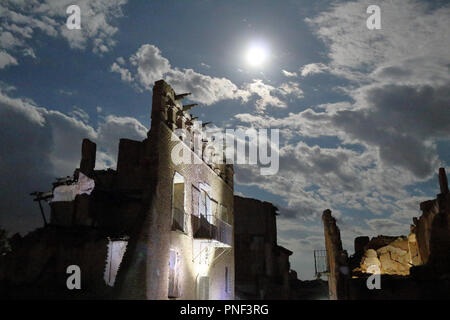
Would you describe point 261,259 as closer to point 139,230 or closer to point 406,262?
point 406,262

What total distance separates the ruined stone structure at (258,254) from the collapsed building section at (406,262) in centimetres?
905

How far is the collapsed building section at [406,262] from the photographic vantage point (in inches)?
1046

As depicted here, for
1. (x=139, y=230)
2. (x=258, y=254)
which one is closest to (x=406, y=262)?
(x=258, y=254)

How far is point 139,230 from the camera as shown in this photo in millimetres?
15508

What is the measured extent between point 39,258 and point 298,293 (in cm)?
3413

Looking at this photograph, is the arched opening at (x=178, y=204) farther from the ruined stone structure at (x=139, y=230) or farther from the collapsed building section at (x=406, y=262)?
the collapsed building section at (x=406, y=262)

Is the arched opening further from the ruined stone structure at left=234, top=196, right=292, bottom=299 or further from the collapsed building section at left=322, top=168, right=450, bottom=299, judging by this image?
the ruined stone structure at left=234, top=196, right=292, bottom=299

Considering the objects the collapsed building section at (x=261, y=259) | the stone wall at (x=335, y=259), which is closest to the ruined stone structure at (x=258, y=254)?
the collapsed building section at (x=261, y=259)

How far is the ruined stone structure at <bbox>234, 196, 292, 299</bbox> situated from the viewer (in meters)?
39.8

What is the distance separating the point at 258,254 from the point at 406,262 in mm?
14437

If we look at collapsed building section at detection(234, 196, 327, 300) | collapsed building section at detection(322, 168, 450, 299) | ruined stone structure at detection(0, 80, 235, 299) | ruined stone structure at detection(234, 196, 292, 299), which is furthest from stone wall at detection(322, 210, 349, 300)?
collapsed building section at detection(234, 196, 327, 300)

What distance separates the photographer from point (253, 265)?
133ft
